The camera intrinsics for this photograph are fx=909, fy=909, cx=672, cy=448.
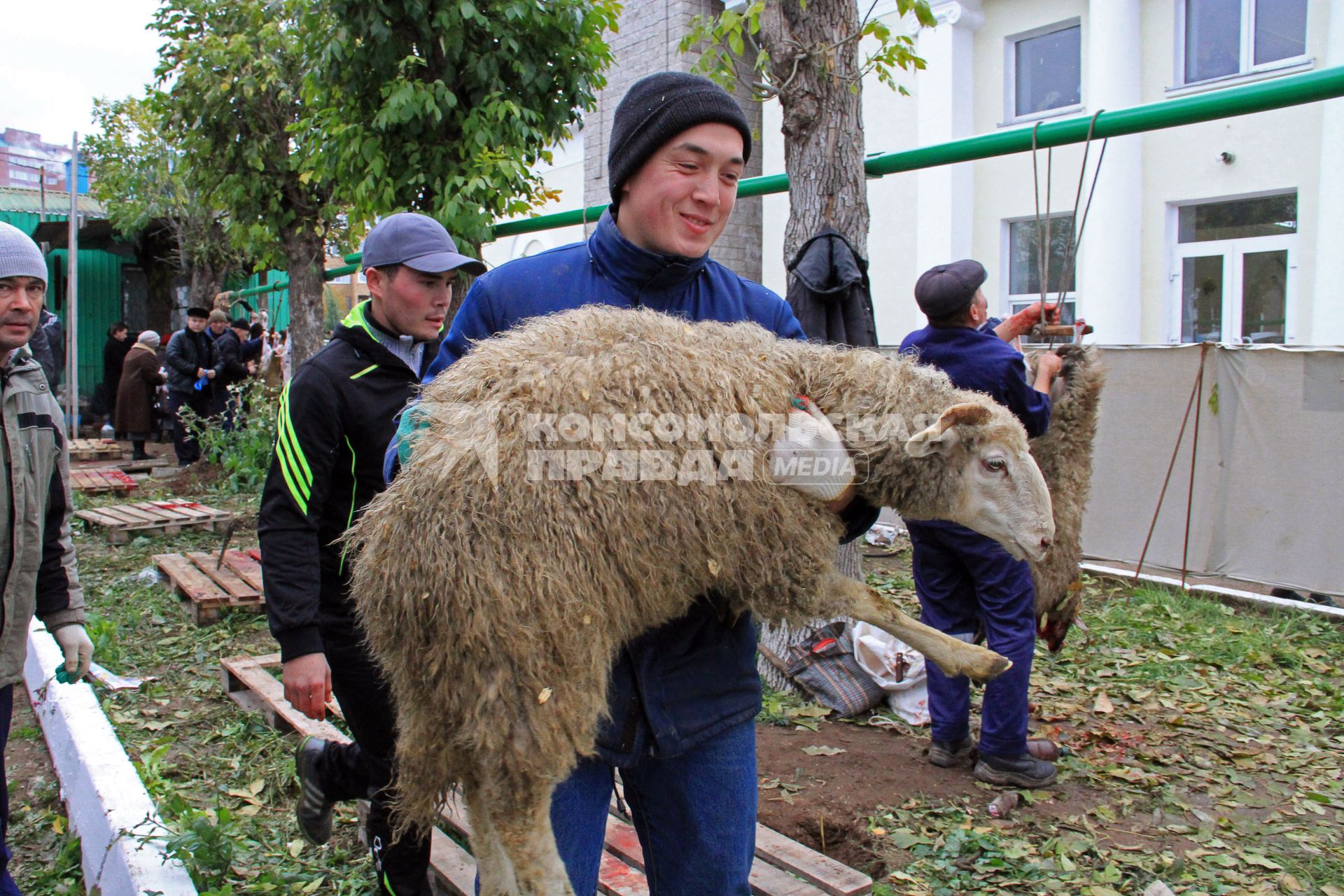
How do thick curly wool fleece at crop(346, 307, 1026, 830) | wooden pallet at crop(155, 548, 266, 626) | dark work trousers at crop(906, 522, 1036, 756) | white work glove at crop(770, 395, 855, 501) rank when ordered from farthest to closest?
wooden pallet at crop(155, 548, 266, 626) < dark work trousers at crop(906, 522, 1036, 756) < white work glove at crop(770, 395, 855, 501) < thick curly wool fleece at crop(346, 307, 1026, 830)

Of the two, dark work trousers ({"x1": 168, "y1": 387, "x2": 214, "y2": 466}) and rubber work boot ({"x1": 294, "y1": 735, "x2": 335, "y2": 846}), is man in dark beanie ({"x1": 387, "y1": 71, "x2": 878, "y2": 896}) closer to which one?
rubber work boot ({"x1": 294, "y1": 735, "x2": 335, "y2": 846})

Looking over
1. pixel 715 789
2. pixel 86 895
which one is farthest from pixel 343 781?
pixel 715 789

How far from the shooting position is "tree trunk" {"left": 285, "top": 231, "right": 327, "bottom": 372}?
1045 cm

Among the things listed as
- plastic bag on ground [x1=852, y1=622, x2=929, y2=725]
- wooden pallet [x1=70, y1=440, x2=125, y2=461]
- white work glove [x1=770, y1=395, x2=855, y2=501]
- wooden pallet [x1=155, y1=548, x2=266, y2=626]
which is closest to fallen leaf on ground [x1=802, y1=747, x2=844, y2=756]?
plastic bag on ground [x1=852, y1=622, x2=929, y2=725]

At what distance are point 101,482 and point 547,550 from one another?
435 inches

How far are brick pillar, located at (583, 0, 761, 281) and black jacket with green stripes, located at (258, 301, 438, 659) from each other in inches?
406

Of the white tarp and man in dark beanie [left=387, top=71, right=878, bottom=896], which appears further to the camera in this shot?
the white tarp

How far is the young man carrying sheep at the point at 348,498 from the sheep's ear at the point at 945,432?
1.76 m

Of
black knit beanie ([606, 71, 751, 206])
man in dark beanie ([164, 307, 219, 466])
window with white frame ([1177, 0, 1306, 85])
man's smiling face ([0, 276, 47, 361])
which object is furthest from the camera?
man in dark beanie ([164, 307, 219, 466])

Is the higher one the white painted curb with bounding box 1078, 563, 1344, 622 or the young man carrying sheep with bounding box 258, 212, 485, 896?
the young man carrying sheep with bounding box 258, 212, 485, 896

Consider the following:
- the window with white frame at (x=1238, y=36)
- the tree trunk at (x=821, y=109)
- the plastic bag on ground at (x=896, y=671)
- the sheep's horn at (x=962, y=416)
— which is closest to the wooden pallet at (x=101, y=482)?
the tree trunk at (x=821, y=109)

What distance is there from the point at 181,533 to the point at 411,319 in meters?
6.73

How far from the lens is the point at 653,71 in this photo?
42.1 feet

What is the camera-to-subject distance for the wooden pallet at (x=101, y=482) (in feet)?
34.0
